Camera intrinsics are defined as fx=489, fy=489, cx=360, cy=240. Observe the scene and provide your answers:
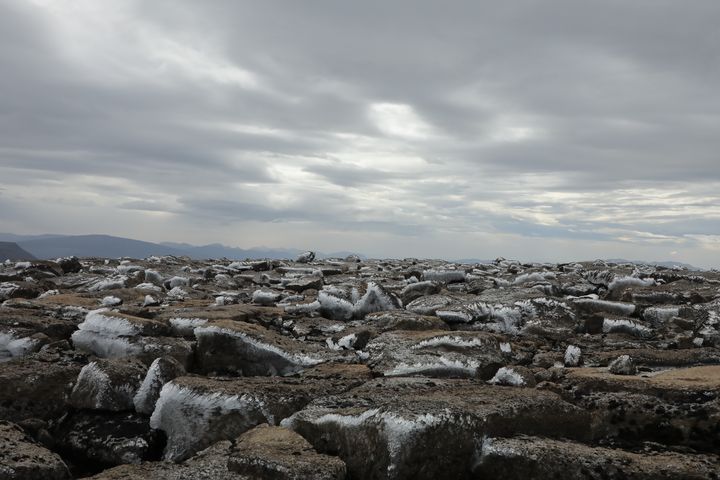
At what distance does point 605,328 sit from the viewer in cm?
1184

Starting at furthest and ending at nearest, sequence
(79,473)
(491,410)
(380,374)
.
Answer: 1. (380,374)
2. (79,473)
3. (491,410)

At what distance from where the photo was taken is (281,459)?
5336 mm

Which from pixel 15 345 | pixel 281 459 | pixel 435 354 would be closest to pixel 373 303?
pixel 435 354

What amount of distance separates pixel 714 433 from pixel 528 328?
6.13 meters

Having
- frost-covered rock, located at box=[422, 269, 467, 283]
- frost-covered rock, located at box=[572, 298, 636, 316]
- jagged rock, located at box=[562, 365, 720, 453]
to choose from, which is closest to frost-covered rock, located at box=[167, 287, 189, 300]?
frost-covered rock, located at box=[422, 269, 467, 283]

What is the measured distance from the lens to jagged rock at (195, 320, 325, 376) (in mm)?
8955

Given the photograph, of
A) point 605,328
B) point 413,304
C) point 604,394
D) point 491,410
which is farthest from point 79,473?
point 605,328

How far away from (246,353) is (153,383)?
6.26ft

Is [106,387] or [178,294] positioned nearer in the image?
[106,387]

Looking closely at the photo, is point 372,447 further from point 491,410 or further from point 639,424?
point 639,424

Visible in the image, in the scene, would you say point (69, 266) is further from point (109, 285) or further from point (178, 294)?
point (178, 294)

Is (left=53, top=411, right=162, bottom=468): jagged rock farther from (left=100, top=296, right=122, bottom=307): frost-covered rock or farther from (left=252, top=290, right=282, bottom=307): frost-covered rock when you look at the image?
(left=252, top=290, right=282, bottom=307): frost-covered rock

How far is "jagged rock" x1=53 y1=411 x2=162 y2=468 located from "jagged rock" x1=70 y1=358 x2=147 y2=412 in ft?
0.47

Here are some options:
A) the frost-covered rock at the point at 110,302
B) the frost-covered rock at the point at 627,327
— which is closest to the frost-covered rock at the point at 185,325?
the frost-covered rock at the point at 110,302
